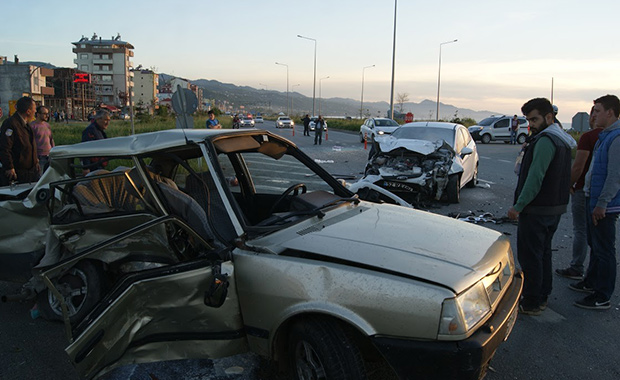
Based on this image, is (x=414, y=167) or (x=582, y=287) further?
(x=414, y=167)

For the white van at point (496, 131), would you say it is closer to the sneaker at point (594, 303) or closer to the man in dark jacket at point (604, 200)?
the man in dark jacket at point (604, 200)

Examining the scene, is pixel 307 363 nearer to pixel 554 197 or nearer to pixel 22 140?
pixel 554 197

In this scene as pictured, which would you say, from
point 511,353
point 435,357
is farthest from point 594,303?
point 435,357

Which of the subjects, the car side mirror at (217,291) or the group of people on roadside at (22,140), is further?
the group of people on roadside at (22,140)

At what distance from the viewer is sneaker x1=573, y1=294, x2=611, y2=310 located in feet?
13.4

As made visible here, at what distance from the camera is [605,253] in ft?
13.1

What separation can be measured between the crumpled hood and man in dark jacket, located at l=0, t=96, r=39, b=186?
6.42 m

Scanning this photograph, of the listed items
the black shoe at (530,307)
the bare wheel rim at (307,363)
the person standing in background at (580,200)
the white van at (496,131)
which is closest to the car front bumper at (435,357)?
the bare wheel rim at (307,363)

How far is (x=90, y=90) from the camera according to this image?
95.1m

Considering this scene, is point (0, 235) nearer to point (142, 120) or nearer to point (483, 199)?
point (483, 199)

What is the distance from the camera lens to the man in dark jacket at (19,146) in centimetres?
625

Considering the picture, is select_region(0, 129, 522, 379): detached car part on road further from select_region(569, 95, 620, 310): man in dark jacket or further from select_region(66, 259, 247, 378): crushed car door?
select_region(569, 95, 620, 310): man in dark jacket

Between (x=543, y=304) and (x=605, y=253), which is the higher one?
(x=605, y=253)

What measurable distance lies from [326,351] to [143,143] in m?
2.03
